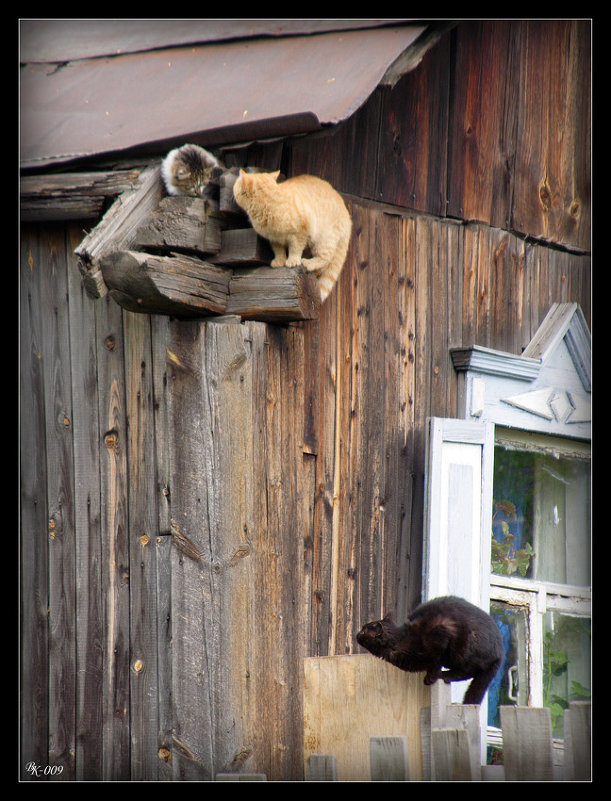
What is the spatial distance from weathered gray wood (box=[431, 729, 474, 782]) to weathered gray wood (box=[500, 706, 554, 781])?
13cm

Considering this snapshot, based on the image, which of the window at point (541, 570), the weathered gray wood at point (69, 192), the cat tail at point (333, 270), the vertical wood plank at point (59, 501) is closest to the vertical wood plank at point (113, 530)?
the vertical wood plank at point (59, 501)

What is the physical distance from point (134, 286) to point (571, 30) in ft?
13.6

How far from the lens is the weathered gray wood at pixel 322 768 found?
288cm

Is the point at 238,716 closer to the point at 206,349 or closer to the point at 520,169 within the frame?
the point at 206,349

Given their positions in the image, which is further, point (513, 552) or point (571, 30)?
point (571, 30)

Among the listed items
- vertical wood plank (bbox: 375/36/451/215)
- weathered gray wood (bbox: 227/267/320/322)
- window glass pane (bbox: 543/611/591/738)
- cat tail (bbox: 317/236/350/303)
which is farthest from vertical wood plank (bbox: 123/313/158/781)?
window glass pane (bbox: 543/611/591/738)

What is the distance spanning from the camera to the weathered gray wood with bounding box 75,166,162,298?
3.51 meters

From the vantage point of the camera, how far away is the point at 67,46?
4484 millimetres

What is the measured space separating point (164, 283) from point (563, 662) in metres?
3.67

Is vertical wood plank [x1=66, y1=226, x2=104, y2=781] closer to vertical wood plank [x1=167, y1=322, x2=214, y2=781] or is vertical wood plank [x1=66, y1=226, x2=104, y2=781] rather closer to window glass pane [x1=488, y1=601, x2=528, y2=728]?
vertical wood plank [x1=167, y1=322, x2=214, y2=781]

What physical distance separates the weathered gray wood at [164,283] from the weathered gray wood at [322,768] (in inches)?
70.4

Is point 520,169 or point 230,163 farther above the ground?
point 520,169

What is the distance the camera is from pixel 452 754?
2.81 meters

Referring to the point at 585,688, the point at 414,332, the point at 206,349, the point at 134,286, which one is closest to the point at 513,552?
the point at 585,688
